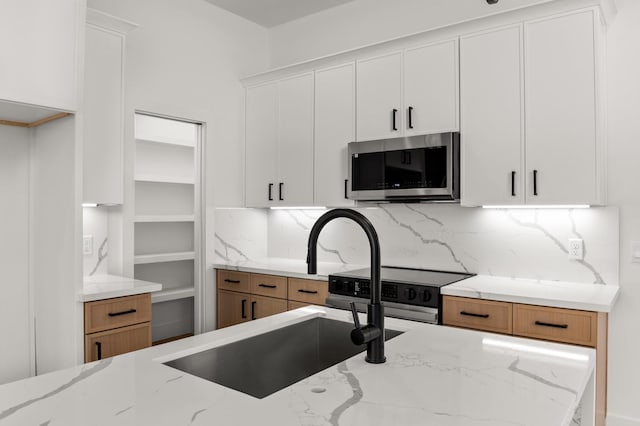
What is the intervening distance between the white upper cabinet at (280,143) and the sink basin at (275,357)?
6.92 feet

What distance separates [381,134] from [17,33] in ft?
7.31

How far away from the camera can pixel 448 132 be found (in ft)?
10.0

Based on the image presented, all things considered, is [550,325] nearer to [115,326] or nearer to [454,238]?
[454,238]

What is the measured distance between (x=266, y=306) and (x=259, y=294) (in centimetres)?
11

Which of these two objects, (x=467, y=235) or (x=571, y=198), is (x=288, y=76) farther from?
(x=571, y=198)

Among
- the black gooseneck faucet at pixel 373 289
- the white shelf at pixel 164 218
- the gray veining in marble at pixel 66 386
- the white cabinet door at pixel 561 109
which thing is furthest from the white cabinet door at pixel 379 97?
the gray veining in marble at pixel 66 386

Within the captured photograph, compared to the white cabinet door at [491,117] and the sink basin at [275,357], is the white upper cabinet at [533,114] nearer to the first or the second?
the white cabinet door at [491,117]

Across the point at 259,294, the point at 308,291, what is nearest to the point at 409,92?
the point at 308,291

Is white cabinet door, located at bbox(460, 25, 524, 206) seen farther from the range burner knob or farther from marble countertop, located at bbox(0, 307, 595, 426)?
marble countertop, located at bbox(0, 307, 595, 426)

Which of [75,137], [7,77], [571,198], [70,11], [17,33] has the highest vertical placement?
[70,11]

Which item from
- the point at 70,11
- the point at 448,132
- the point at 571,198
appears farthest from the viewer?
the point at 448,132

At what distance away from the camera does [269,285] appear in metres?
3.62

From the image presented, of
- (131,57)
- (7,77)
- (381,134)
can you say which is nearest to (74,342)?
(7,77)

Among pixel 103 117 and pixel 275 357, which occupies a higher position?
pixel 103 117
